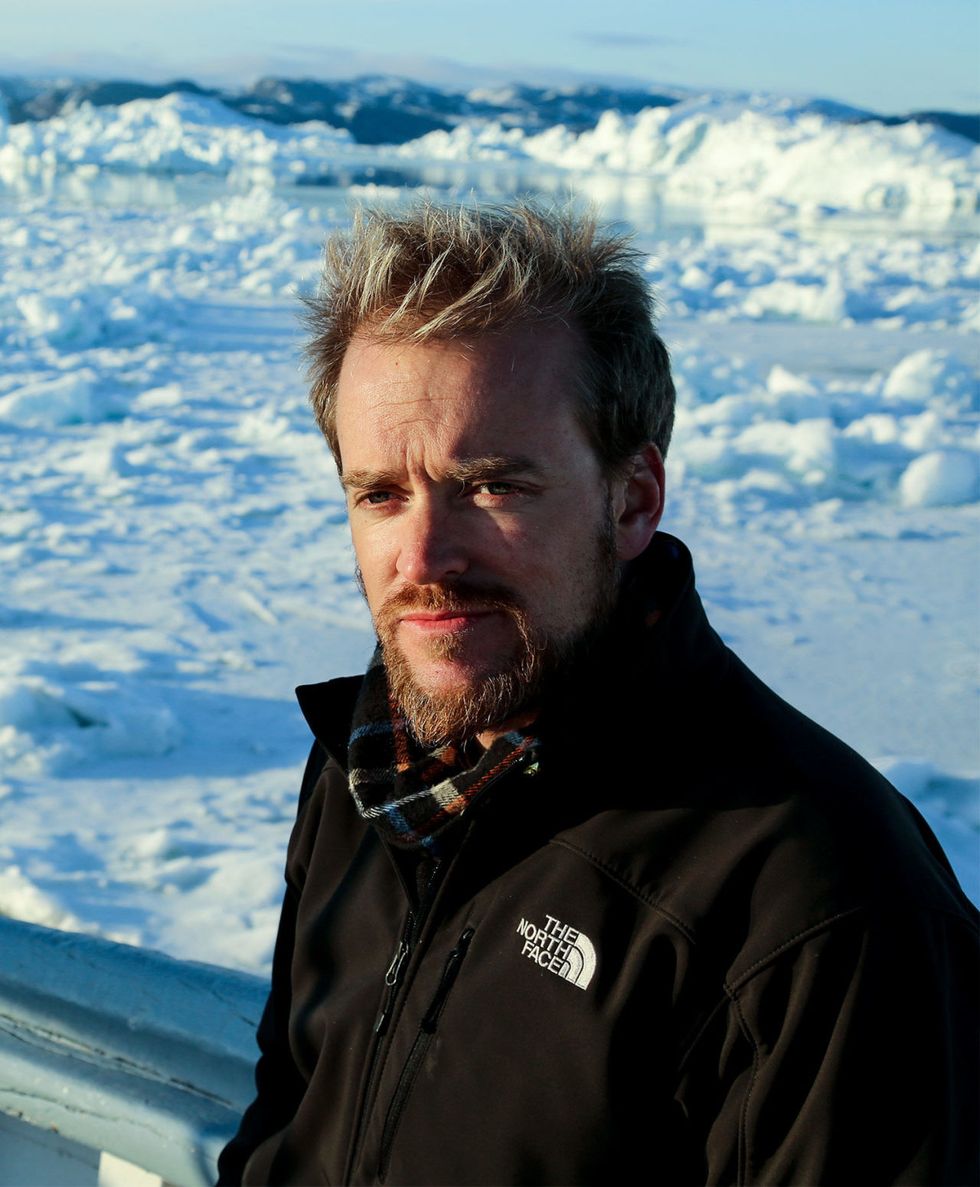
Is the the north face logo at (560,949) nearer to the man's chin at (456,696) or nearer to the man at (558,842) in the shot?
the man at (558,842)

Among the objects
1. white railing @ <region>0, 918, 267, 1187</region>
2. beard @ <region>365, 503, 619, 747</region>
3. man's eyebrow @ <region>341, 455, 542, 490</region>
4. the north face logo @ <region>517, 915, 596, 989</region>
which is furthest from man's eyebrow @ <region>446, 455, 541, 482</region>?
white railing @ <region>0, 918, 267, 1187</region>

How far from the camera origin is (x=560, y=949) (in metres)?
1.07

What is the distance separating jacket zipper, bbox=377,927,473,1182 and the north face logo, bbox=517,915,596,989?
0.08 metres

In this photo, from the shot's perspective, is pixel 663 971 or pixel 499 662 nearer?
pixel 663 971

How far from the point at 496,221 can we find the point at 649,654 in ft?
1.79

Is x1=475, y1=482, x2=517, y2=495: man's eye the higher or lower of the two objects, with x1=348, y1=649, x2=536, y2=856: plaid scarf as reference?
higher

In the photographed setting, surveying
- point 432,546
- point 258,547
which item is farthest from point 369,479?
point 258,547

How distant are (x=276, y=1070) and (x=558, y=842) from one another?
21.3 inches

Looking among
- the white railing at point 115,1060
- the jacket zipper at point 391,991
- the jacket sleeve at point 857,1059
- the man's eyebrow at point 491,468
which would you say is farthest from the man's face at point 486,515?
the white railing at point 115,1060

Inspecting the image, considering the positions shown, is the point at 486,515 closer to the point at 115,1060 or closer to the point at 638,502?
the point at 638,502

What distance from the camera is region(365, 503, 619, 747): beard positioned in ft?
4.09

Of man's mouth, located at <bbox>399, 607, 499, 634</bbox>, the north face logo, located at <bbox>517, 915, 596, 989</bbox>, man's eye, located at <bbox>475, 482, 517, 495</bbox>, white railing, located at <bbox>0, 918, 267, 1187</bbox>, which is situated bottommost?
white railing, located at <bbox>0, 918, 267, 1187</bbox>

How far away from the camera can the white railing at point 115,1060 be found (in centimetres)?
154

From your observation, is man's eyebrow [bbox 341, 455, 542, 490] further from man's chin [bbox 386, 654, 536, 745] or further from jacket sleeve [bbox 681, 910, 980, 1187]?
jacket sleeve [bbox 681, 910, 980, 1187]
